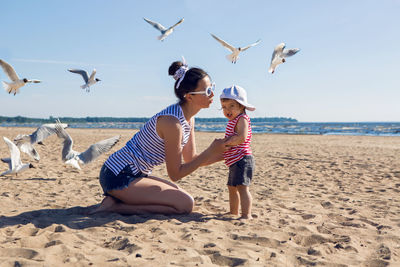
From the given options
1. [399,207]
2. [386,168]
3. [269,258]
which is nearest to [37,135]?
[269,258]

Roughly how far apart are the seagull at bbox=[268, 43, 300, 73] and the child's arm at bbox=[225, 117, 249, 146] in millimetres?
1631

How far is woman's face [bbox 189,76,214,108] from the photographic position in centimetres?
311

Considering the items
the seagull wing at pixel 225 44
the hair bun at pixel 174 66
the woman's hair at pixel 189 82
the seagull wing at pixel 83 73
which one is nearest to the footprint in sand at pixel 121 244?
the woman's hair at pixel 189 82

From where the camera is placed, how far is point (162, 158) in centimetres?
332

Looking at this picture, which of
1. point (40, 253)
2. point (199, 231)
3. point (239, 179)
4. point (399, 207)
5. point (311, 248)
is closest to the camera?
point (40, 253)

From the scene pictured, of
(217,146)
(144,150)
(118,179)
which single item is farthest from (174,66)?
(118,179)

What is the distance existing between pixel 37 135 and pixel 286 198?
3.87m

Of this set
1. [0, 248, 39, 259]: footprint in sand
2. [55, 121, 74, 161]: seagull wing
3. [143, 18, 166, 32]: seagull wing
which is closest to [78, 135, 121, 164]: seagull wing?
[55, 121, 74, 161]: seagull wing

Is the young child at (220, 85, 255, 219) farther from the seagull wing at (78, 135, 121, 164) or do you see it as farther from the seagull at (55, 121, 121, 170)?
the seagull wing at (78, 135, 121, 164)

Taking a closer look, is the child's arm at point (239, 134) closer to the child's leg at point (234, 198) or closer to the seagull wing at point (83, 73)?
the child's leg at point (234, 198)

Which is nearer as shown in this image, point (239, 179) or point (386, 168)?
point (239, 179)

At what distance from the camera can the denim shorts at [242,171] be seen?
125 inches

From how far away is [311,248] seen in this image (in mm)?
2449

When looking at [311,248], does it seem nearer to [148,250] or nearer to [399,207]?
[148,250]
